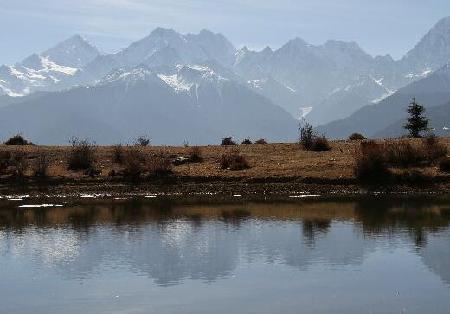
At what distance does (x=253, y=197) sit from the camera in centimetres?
5112

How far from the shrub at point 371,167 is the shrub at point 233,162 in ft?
31.0

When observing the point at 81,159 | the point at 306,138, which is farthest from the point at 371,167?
the point at 81,159

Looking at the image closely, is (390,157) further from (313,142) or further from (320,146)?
(313,142)

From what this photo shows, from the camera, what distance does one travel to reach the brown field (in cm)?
5356

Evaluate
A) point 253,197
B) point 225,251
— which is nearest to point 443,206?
point 253,197

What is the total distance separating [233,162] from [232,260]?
30360mm

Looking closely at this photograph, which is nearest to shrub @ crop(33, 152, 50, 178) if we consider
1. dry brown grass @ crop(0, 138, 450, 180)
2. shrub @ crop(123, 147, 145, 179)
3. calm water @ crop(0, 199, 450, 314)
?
dry brown grass @ crop(0, 138, 450, 180)

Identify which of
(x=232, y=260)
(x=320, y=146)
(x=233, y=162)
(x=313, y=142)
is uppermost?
(x=313, y=142)

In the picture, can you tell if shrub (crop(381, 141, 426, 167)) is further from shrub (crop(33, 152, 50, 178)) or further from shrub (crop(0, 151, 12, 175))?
shrub (crop(0, 151, 12, 175))

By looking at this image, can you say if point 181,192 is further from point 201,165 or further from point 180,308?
point 180,308

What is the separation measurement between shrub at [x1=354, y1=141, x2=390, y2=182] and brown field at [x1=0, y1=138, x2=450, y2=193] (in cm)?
75

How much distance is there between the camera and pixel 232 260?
29.7 meters

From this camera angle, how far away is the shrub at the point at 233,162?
2325 inches

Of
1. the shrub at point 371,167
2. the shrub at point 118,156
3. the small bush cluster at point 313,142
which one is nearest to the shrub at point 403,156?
the shrub at point 371,167
